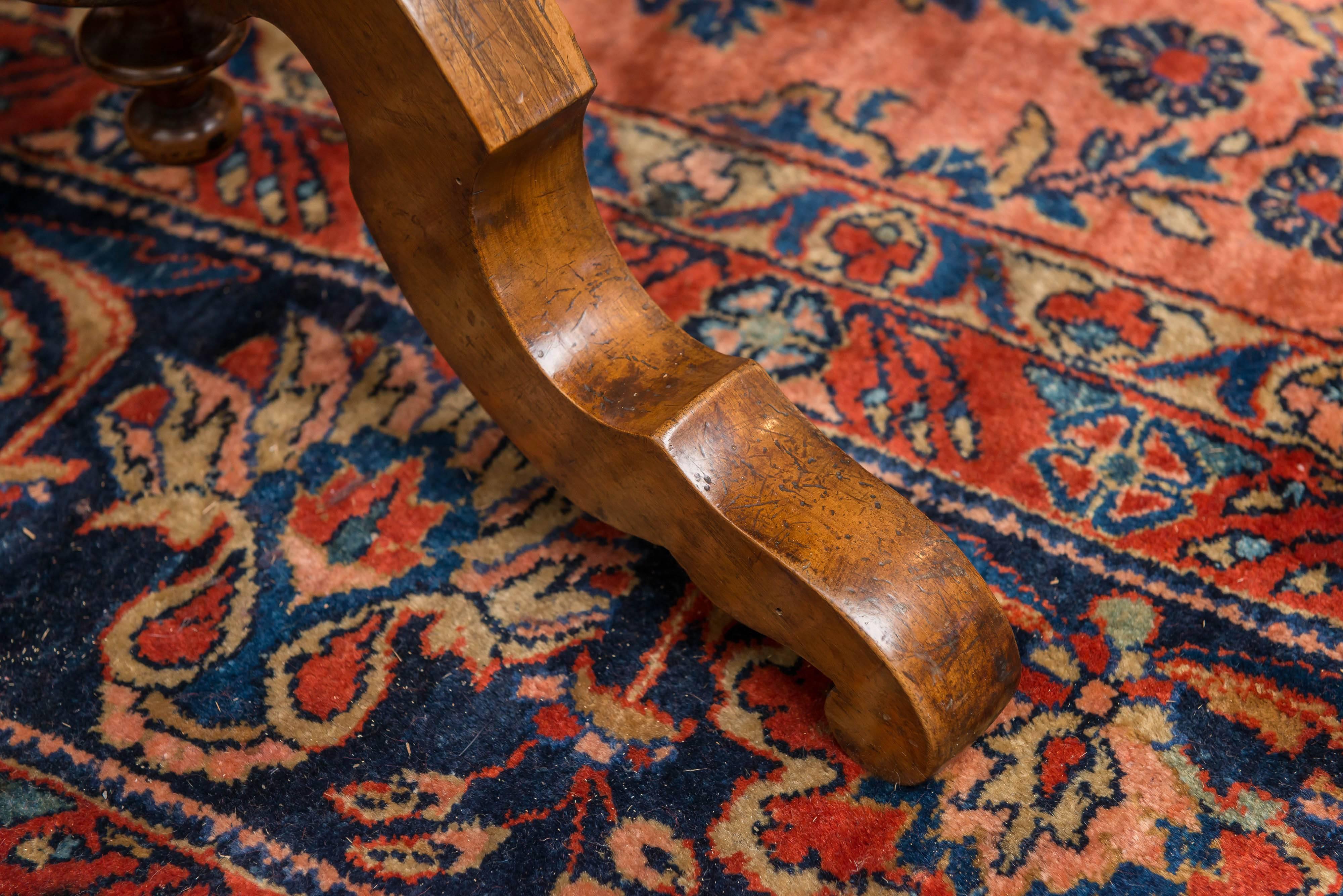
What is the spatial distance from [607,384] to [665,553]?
201mm

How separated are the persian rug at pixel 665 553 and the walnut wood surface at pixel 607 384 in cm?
11

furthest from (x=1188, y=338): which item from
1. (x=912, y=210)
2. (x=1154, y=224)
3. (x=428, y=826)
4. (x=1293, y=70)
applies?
(x=428, y=826)

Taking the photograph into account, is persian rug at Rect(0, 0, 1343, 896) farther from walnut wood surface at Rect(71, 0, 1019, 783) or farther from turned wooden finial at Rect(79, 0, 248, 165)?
turned wooden finial at Rect(79, 0, 248, 165)

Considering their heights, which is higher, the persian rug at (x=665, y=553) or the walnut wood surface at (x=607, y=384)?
the walnut wood surface at (x=607, y=384)

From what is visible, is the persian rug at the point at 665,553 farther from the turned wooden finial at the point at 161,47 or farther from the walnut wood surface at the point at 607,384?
the turned wooden finial at the point at 161,47

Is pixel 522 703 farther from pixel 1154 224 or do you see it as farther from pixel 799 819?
pixel 1154 224

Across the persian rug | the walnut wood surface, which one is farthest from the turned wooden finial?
the persian rug

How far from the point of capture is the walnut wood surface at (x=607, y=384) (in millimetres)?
756

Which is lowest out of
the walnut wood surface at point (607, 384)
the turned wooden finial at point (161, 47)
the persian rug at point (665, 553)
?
the persian rug at point (665, 553)

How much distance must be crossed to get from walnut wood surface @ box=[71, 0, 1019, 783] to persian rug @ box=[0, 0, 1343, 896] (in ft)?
0.36

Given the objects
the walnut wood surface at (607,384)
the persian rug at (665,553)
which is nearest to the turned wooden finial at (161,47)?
the walnut wood surface at (607,384)

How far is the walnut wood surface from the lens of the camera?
756 millimetres

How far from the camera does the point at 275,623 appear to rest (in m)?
0.96

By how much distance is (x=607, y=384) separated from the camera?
2.90 feet
